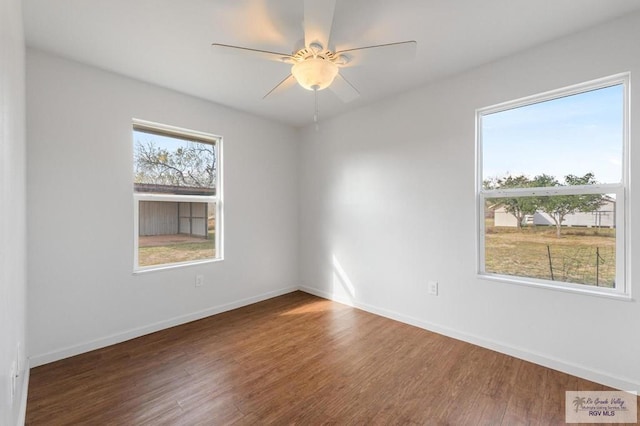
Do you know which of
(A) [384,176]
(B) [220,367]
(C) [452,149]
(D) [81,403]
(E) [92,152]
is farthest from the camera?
(A) [384,176]

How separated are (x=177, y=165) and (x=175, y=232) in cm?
75

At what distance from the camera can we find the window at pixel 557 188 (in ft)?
6.47

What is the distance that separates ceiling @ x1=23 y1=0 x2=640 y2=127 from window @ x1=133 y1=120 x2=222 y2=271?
660 millimetres

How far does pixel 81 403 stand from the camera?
1780 millimetres

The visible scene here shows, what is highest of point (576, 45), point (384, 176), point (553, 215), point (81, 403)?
point (576, 45)

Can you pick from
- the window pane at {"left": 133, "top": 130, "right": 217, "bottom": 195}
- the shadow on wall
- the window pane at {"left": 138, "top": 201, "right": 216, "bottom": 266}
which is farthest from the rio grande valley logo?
the window pane at {"left": 133, "top": 130, "right": 217, "bottom": 195}

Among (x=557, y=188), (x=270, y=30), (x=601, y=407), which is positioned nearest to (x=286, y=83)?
(x=270, y=30)

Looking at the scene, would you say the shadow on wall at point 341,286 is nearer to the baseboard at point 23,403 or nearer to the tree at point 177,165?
the tree at point 177,165

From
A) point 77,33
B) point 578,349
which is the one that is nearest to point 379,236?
point 578,349

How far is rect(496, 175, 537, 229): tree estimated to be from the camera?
7.66 ft

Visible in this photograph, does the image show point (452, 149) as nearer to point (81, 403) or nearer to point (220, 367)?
point (220, 367)

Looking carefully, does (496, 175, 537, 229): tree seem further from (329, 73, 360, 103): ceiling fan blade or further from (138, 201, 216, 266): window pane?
(138, 201, 216, 266): window pane

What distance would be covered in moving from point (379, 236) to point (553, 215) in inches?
62.8

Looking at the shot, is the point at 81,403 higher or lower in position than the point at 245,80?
lower
